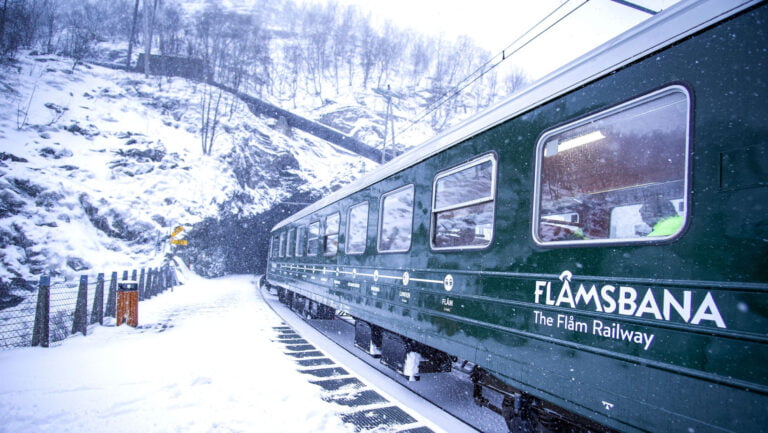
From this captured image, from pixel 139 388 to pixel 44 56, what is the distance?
144 feet

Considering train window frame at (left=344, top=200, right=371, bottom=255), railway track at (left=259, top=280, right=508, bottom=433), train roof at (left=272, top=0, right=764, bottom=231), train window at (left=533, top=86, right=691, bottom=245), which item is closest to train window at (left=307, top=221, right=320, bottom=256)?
train window frame at (left=344, top=200, right=371, bottom=255)

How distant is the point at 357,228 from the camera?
6.87 meters

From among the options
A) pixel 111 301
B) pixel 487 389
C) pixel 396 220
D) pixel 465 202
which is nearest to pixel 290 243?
pixel 111 301

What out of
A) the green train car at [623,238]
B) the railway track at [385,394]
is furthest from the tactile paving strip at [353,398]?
the green train car at [623,238]

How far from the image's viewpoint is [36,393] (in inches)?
168

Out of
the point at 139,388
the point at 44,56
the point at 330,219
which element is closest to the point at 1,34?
the point at 44,56

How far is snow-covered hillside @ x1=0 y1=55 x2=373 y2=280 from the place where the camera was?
18.7 meters

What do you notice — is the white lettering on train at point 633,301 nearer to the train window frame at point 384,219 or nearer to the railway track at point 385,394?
the railway track at point 385,394

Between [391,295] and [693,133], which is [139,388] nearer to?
[391,295]

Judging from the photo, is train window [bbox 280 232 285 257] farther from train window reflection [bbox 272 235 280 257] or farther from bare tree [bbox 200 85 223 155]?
bare tree [bbox 200 85 223 155]

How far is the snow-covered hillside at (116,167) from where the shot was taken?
1872 centimetres

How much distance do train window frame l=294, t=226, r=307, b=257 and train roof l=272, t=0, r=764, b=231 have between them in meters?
7.15

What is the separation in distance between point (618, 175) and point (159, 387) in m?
5.23

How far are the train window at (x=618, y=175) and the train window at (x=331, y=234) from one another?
5.31m
